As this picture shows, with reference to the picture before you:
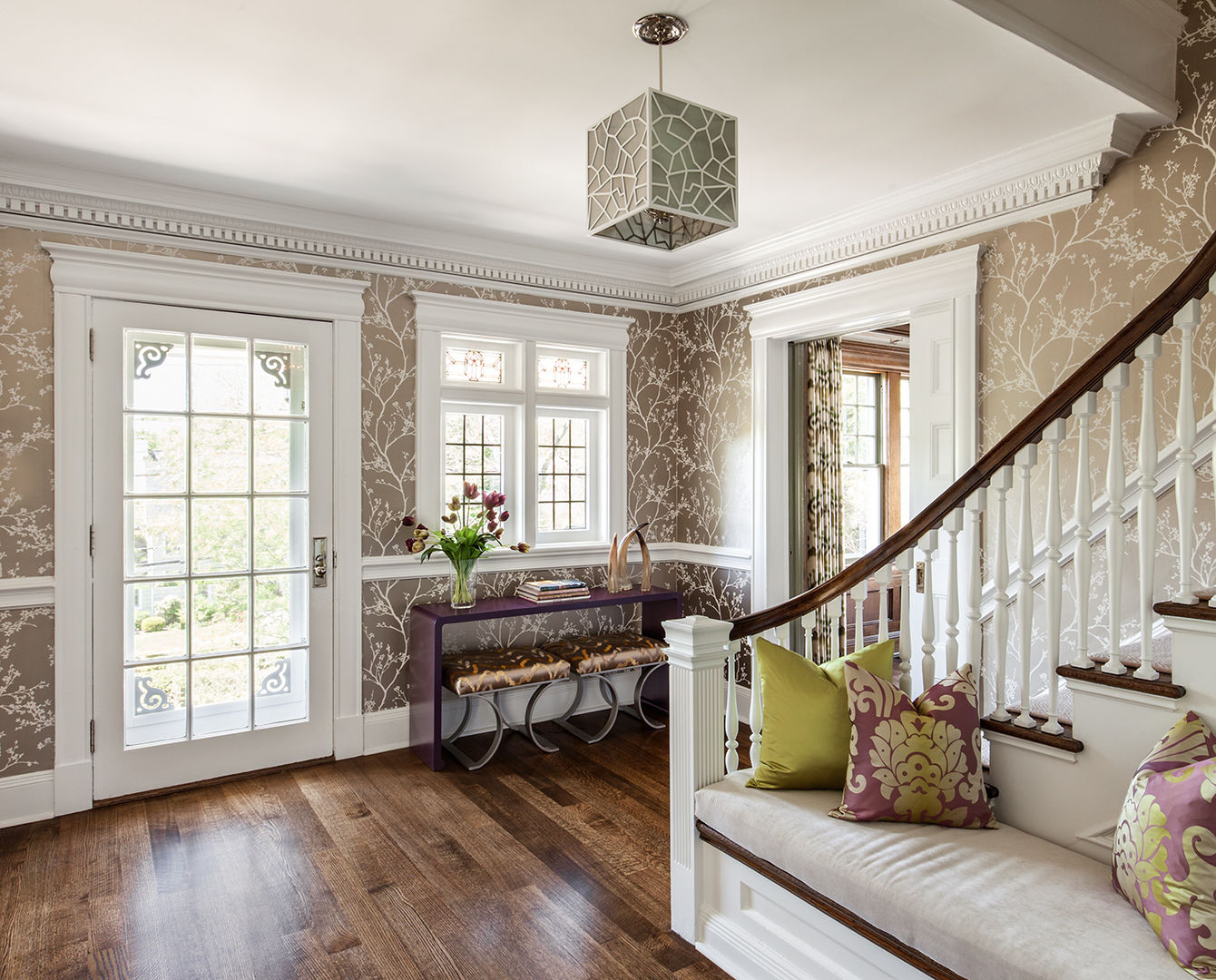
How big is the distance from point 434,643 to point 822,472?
8.60ft

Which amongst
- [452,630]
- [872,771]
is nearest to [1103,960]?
[872,771]

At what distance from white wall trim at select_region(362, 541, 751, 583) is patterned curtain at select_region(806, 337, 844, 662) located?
1.87 feet

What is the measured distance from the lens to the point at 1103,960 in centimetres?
149

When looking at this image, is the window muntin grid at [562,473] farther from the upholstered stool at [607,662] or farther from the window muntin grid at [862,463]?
the window muntin grid at [862,463]

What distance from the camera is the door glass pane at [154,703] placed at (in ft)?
11.7

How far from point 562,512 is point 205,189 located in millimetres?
2476

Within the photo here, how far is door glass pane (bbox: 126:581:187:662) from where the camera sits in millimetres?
3586

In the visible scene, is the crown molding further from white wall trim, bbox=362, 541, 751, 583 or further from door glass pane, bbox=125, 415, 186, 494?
white wall trim, bbox=362, 541, 751, 583

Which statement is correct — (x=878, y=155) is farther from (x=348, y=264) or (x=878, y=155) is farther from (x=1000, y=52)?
(x=348, y=264)

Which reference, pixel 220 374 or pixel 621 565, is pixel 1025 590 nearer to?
pixel 621 565

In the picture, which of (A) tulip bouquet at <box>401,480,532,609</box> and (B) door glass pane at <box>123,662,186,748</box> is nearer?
(B) door glass pane at <box>123,662,186,748</box>

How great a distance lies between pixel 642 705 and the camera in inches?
186

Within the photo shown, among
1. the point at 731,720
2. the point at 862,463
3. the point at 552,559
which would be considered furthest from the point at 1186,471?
the point at 862,463

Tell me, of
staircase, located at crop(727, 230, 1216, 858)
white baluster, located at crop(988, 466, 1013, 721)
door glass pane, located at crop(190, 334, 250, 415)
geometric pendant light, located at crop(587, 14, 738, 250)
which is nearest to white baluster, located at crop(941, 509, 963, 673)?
staircase, located at crop(727, 230, 1216, 858)
